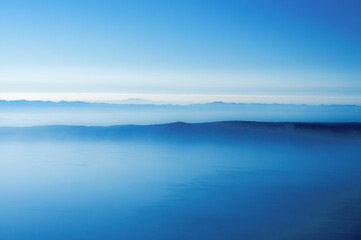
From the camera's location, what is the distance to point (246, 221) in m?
5.11

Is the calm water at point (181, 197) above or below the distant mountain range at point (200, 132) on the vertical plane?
below

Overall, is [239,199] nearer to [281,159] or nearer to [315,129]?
[281,159]

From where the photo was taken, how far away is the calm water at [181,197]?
4.80 meters

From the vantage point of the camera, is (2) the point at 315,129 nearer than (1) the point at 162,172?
No

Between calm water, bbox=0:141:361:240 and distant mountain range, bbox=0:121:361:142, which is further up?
distant mountain range, bbox=0:121:361:142

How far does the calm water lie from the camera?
15.8 feet

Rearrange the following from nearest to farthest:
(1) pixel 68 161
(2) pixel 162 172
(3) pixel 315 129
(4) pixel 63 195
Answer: (4) pixel 63 195 < (2) pixel 162 172 < (1) pixel 68 161 < (3) pixel 315 129

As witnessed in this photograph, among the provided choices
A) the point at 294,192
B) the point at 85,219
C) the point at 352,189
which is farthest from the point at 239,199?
the point at 85,219

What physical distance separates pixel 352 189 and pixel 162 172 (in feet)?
17.4

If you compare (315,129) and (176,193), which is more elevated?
(315,129)

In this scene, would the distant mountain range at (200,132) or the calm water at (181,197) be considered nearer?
the calm water at (181,197)

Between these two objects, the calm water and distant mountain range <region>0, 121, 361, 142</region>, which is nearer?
the calm water

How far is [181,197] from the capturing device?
6906 mm

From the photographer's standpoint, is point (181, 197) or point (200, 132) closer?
point (181, 197)
